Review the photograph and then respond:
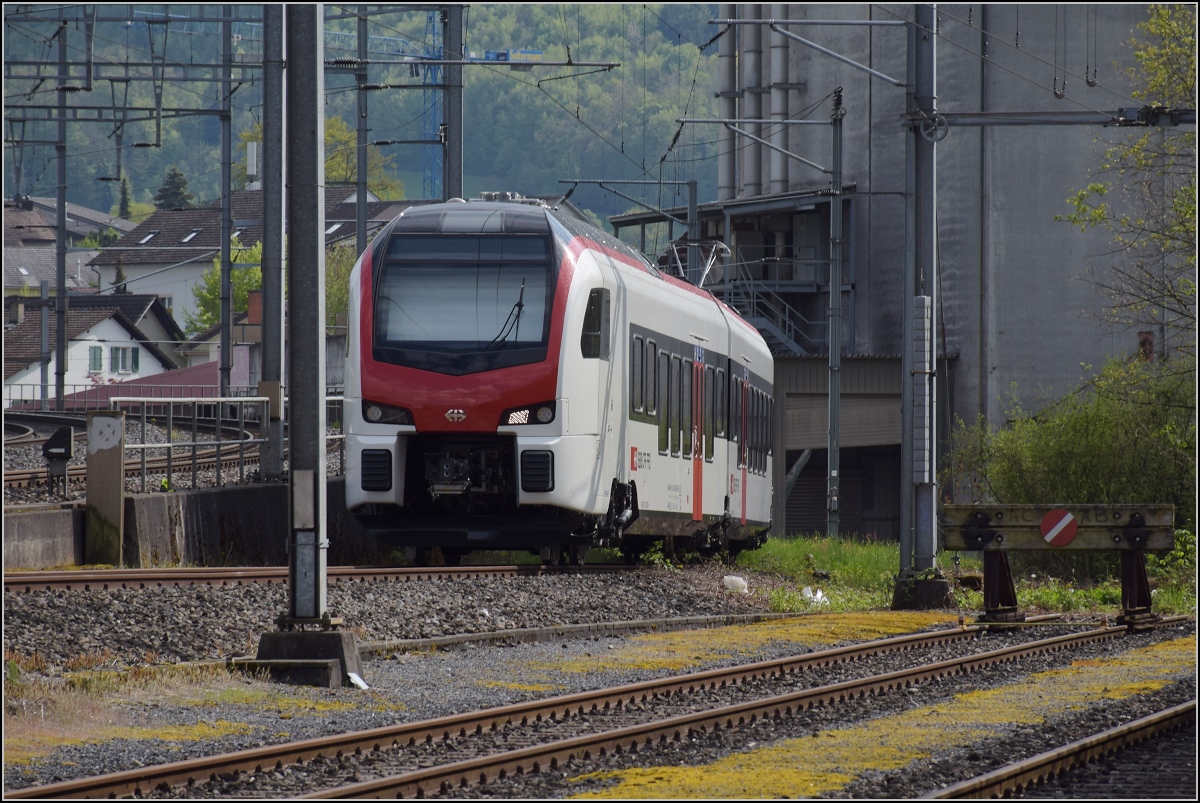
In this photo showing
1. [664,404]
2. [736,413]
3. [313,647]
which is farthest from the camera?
[736,413]

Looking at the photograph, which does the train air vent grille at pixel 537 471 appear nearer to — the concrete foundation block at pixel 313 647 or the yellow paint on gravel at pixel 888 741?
the concrete foundation block at pixel 313 647

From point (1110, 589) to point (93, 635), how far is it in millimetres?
12639

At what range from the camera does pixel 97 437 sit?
54.1 ft

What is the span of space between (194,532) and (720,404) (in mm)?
7849

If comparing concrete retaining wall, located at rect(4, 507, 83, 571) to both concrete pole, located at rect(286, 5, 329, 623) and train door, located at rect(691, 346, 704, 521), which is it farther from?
train door, located at rect(691, 346, 704, 521)

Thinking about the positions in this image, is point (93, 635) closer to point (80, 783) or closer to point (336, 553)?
point (80, 783)

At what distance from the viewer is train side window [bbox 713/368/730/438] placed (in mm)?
22672

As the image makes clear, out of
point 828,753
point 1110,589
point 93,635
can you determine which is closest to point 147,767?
point 828,753

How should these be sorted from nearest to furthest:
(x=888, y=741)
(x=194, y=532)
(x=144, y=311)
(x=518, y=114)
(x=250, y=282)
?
(x=888, y=741) < (x=194, y=532) < (x=144, y=311) < (x=250, y=282) < (x=518, y=114)

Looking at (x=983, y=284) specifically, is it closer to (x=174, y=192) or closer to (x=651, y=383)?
(x=651, y=383)

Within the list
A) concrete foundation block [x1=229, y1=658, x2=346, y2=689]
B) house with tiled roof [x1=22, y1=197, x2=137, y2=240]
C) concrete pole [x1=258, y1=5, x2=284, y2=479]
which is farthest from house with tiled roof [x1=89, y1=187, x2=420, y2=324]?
concrete foundation block [x1=229, y1=658, x2=346, y2=689]

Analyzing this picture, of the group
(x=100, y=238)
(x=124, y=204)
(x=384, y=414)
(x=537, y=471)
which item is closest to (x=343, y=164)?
(x=100, y=238)

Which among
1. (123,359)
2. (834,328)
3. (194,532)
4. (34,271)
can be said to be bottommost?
(194,532)

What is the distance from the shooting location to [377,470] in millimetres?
16641
